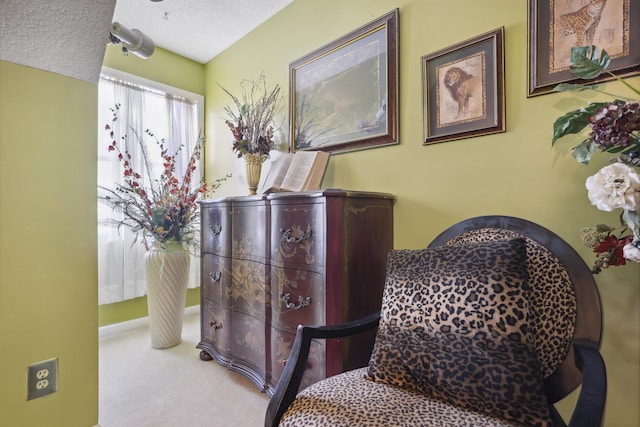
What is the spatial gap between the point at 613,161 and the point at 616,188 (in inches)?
7.6

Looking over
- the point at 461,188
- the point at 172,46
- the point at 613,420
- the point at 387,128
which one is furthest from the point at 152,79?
the point at 613,420

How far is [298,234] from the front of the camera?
1.56 metres

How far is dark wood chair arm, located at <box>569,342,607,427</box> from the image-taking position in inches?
27.0

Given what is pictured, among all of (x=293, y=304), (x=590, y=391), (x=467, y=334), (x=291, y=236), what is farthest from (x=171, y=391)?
(x=590, y=391)

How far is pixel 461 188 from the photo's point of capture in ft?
4.83

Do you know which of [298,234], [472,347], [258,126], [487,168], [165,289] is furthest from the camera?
[165,289]

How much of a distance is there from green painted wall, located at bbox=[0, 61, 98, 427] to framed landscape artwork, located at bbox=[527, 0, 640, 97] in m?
1.96

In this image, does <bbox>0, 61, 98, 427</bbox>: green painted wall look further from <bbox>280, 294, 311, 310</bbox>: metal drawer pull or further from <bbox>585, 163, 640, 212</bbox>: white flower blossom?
<bbox>585, 163, 640, 212</bbox>: white flower blossom

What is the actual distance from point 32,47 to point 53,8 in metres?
0.18

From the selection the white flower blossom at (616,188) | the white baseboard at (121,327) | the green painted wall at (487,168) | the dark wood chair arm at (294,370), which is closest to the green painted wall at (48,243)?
the dark wood chair arm at (294,370)

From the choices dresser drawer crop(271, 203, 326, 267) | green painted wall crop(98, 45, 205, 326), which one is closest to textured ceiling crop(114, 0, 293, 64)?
green painted wall crop(98, 45, 205, 326)

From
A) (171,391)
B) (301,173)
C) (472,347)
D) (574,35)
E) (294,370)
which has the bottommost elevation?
(171,391)

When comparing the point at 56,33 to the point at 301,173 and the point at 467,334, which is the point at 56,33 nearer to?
the point at 301,173

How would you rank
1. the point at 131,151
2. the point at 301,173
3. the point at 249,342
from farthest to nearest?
the point at 131,151
the point at 301,173
the point at 249,342
